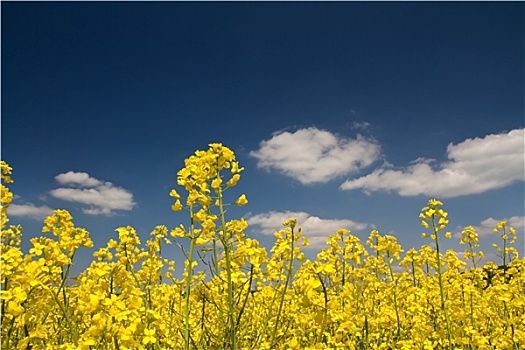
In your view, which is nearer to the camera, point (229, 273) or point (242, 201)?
point (229, 273)

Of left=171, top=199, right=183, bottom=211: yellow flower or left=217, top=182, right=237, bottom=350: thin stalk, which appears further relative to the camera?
left=171, top=199, right=183, bottom=211: yellow flower

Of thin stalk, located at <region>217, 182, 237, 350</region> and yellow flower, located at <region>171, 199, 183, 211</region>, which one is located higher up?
yellow flower, located at <region>171, 199, 183, 211</region>

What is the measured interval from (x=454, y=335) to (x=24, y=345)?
14.9ft

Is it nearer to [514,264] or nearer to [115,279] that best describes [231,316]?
[115,279]

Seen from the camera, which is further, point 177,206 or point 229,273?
point 177,206

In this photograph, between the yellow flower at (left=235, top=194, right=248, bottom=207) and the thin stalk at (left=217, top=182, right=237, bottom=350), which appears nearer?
the thin stalk at (left=217, top=182, right=237, bottom=350)

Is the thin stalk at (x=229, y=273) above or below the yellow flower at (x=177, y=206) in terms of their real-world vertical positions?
below

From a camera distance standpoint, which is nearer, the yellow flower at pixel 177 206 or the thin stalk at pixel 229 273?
the thin stalk at pixel 229 273

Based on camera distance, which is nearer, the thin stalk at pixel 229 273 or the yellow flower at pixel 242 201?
the thin stalk at pixel 229 273

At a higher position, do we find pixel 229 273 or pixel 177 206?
pixel 177 206

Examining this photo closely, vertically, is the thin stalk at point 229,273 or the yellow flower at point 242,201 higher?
the yellow flower at point 242,201

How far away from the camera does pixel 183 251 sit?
9.71 ft

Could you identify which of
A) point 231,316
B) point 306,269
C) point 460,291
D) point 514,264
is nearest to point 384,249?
point 460,291

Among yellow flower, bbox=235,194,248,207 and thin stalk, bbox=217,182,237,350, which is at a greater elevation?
yellow flower, bbox=235,194,248,207
